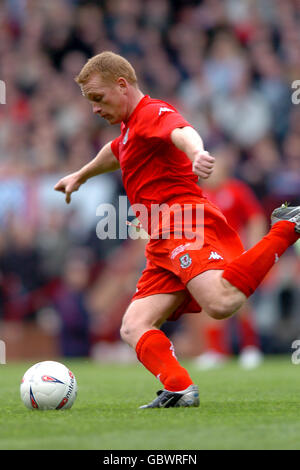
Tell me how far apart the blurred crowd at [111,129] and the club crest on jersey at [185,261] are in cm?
623

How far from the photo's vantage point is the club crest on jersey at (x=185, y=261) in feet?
15.8

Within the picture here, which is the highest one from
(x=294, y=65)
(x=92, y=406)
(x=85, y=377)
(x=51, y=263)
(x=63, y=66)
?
(x=63, y=66)

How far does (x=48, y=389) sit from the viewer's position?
16.0 feet

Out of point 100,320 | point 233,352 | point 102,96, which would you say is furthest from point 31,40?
point 102,96

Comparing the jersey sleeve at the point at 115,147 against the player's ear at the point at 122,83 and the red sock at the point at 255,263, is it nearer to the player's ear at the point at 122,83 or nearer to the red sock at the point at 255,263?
the player's ear at the point at 122,83

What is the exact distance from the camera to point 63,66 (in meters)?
15.3

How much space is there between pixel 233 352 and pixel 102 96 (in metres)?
6.71

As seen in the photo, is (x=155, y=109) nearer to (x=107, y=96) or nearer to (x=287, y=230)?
Answer: (x=107, y=96)

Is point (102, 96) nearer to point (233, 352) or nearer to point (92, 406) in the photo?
point (92, 406)

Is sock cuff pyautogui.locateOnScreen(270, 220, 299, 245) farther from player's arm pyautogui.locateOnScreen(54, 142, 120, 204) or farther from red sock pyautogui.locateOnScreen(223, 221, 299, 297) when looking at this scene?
player's arm pyautogui.locateOnScreen(54, 142, 120, 204)

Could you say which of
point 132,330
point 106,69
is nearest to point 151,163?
point 106,69

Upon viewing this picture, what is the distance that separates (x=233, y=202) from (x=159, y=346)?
5075 millimetres
